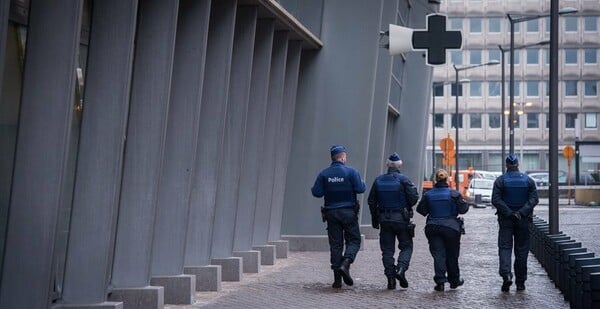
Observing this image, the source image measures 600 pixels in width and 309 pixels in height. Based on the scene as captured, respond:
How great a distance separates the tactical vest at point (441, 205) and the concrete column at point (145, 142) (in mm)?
4212

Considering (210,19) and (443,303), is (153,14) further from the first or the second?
(443,303)

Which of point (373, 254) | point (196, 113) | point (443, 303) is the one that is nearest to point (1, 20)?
point (196, 113)

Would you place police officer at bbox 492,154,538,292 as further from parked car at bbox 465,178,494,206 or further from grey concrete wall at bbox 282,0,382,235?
parked car at bbox 465,178,494,206

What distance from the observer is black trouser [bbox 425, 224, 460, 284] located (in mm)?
15992

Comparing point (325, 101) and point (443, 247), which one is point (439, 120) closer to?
point (325, 101)

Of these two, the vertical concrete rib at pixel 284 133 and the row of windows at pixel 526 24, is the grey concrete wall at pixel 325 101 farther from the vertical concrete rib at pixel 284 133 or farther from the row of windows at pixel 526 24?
the row of windows at pixel 526 24

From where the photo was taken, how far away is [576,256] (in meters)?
13.7

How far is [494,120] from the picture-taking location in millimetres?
91312

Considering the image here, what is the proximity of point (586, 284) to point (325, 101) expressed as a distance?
42.1 ft

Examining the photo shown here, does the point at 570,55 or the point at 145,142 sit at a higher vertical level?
the point at 570,55

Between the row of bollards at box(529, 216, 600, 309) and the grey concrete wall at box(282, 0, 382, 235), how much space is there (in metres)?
5.03

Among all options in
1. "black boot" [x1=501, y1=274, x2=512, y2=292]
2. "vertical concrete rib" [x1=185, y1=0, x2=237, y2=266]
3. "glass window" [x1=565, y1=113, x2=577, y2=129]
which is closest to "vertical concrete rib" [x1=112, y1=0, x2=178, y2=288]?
"vertical concrete rib" [x1=185, y1=0, x2=237, y2=266]

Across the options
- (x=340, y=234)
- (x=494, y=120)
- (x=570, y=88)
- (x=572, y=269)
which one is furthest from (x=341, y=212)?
(x=570, y=88)

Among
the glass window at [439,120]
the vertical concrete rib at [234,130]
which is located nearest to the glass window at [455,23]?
the glass window at [439,120]
